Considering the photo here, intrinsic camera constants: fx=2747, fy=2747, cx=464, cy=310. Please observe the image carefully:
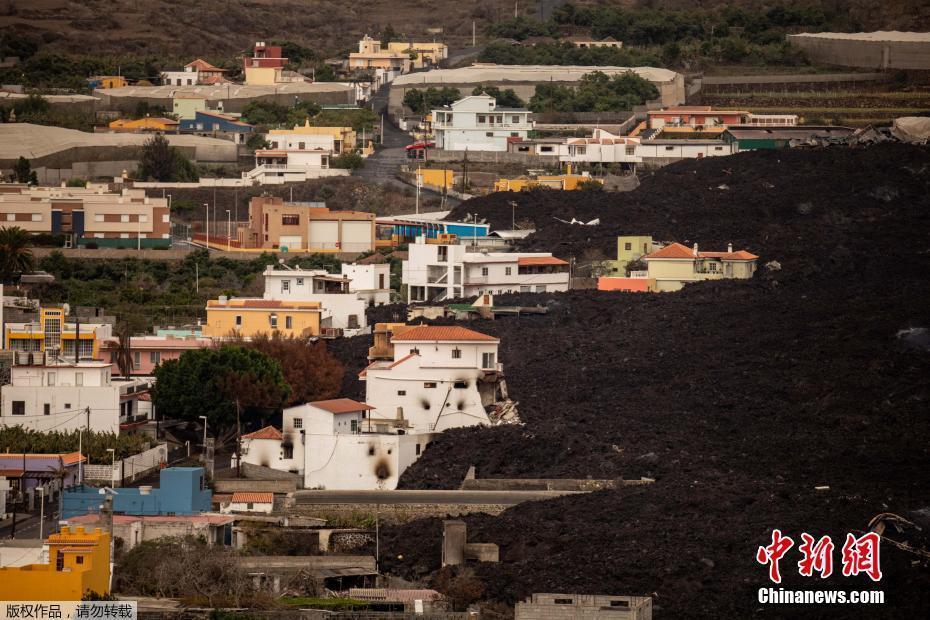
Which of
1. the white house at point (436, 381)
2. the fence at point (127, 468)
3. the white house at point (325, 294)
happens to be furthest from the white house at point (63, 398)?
the white house at point (325, 294)

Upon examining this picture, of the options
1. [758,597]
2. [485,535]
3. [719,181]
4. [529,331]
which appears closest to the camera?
[758,597]

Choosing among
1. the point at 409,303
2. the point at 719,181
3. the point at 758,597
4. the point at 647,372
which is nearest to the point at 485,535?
the point at 758,597

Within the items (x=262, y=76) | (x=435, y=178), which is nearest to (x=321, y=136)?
(x=435, y=178)

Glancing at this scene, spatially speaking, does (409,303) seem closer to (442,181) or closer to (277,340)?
(277,340)

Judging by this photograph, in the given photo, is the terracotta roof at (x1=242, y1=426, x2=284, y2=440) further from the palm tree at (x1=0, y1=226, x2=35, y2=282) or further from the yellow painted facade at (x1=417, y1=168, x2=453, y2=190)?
the yellow painted facade at (x1=417, y1=168, x2=453, y2=190)

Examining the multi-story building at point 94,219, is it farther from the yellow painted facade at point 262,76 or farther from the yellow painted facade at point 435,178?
the yellow painted facade at point 262,76

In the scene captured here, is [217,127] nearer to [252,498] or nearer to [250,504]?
[252,498]
